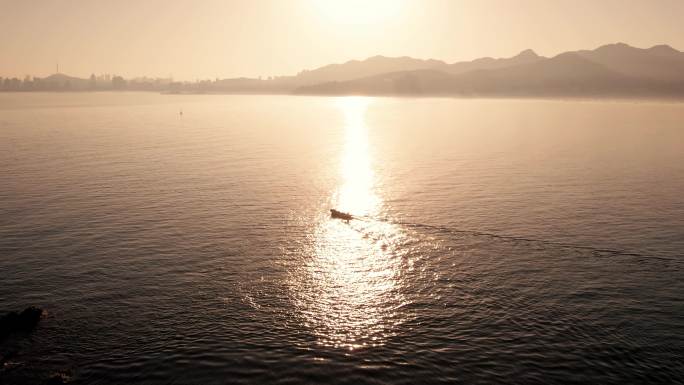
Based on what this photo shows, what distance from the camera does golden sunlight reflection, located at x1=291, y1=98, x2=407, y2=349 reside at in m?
43.9

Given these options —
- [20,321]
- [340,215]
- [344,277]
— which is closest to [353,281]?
[344,277]

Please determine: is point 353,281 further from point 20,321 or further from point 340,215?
point 20,321

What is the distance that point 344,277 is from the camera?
181 ft

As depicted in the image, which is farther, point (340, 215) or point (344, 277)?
point (340, 215)

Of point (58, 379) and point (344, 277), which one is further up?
point (344, 277)

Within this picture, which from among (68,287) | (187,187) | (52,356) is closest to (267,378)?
(52,356)

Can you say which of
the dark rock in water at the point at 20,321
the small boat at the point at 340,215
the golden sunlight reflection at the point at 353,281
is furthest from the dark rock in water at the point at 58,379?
the small boat at the point at 340,215

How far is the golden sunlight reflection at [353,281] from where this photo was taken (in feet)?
144

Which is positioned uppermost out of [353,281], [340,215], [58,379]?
[340,215]

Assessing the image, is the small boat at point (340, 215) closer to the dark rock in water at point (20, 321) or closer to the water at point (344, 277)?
the water at point (344, 277)

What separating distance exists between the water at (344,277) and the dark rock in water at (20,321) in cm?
127

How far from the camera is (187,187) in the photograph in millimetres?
97875

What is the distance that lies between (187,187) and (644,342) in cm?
8137

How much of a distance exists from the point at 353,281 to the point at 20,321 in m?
31.6
